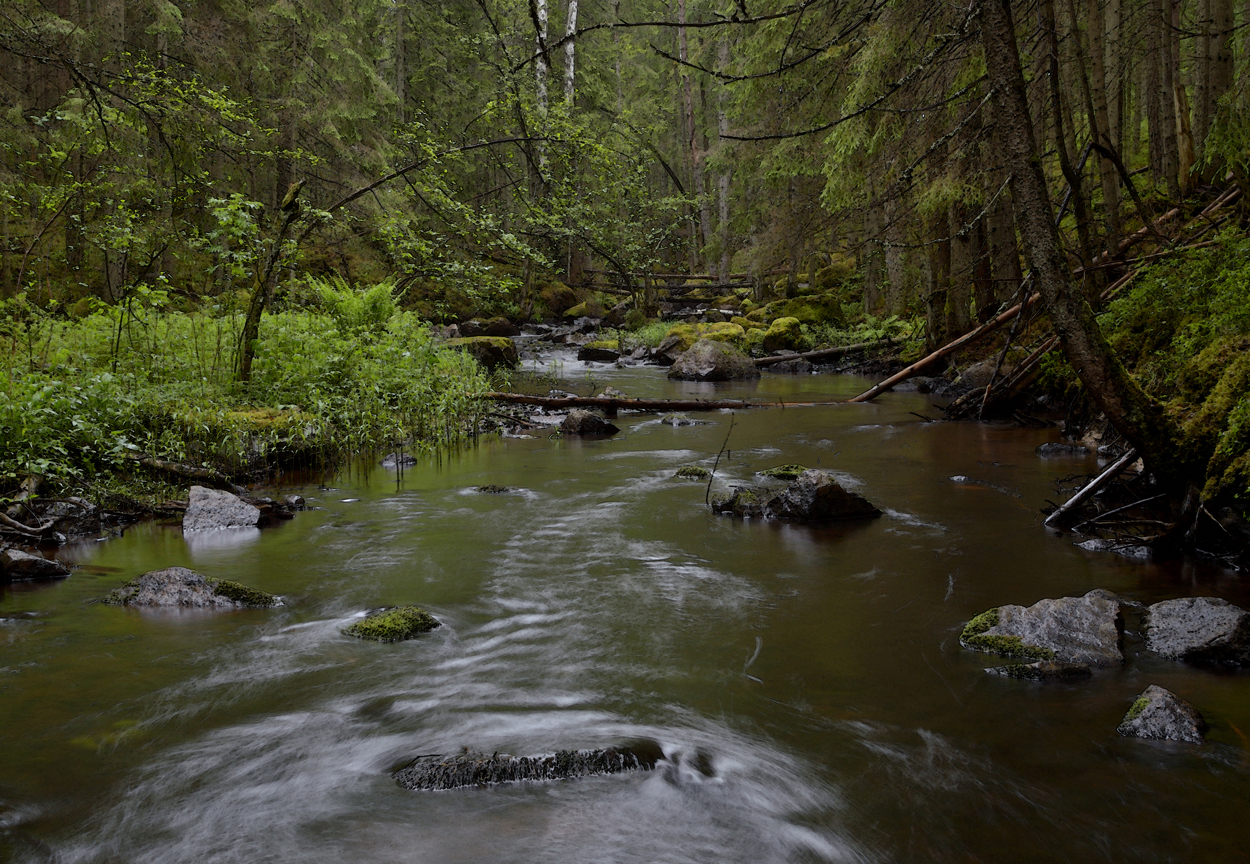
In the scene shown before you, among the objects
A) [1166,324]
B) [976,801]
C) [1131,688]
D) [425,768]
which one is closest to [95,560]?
[425,768]

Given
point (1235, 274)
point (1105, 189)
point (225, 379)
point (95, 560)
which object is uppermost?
point (1105, 189)

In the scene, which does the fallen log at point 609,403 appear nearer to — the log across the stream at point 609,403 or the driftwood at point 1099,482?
the log across the stream at point 609,403

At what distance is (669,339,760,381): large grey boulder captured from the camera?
18.0 m

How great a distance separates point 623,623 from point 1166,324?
656 centimetres

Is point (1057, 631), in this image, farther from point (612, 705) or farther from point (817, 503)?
point (817, 503)

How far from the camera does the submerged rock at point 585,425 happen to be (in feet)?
36.4

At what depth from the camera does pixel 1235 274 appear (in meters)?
6.61

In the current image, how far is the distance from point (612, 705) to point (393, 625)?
1553mm

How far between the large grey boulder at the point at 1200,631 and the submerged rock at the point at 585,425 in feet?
26.1

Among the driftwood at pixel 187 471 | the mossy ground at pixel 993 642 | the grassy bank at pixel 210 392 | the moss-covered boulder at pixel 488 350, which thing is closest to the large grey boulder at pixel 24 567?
the grassy bank at pixel 210 392

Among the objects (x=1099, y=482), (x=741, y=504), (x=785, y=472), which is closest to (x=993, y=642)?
(x=1099, y=482)

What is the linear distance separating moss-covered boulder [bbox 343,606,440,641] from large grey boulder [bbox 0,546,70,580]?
2.42 m

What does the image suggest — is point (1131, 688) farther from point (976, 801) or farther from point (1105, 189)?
point (1105, 189)

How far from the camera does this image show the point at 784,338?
21.5m
